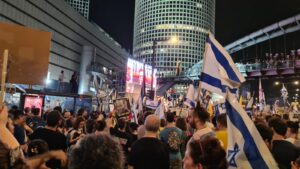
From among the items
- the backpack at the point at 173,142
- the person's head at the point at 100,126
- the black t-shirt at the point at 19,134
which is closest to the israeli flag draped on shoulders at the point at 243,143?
the backpack at the point at 173,142

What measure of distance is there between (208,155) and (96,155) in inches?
47.3

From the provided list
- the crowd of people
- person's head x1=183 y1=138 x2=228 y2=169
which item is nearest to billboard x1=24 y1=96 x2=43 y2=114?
the crowd of people

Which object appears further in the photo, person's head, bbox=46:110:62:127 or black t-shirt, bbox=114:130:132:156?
black t-shirt, bbox=114:130:132:156

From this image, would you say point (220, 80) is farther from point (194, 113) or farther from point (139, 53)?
point (139, 53)

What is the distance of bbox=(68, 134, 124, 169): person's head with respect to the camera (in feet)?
8.18

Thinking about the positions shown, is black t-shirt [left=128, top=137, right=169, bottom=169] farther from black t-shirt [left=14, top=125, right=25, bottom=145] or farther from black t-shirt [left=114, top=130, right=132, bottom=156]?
black t-shirt [left=14, top=125, right=25, bottom=145]

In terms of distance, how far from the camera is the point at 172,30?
5866 inches

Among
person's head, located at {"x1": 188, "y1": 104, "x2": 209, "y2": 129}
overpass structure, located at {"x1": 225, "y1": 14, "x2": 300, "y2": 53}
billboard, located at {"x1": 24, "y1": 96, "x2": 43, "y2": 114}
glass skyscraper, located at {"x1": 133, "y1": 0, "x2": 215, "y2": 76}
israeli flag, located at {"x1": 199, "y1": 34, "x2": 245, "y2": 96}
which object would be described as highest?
glass skyscraper, located at {"x1": 133, "y1": 0, "x2": 215, "y2": 76}

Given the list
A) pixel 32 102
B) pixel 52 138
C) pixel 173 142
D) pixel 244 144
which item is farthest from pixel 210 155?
pixel 32 102

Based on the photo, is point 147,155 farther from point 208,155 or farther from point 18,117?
point 18,117

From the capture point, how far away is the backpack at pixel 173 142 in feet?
24.8

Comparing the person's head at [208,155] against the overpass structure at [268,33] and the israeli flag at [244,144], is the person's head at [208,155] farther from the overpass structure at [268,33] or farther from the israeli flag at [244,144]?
the overpass structure at [268,33]

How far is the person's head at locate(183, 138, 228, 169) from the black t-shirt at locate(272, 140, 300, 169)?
2.85 meters

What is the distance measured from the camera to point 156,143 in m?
6.19
